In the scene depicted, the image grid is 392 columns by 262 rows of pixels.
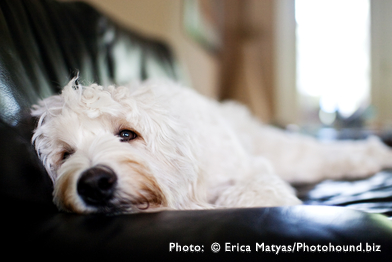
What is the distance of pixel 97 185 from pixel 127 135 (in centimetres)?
28

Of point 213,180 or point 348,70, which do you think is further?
point 348,70

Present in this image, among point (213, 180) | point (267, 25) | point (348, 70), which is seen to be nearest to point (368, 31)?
point (348, 70)

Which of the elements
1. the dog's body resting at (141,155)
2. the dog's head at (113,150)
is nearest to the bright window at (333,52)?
the dog's body resting at (141,155)

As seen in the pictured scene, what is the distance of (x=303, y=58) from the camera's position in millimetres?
6113

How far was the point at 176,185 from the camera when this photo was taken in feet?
3.24

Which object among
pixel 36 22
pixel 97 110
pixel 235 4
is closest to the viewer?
pixel 97 110

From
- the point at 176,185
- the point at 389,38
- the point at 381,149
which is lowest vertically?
the point at 176,185

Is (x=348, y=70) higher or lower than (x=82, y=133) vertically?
higher

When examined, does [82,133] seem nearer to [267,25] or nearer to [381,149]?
[381,149]

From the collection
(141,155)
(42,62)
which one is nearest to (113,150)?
(141,155)

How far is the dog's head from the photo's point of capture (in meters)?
0.77

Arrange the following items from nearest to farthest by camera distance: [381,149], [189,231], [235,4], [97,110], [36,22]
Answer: [189,231]
[97,110]
[36,22]
[381,149]
[235,4]

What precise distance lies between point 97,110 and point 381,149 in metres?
1.82

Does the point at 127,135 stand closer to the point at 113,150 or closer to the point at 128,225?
the point at 113,150
